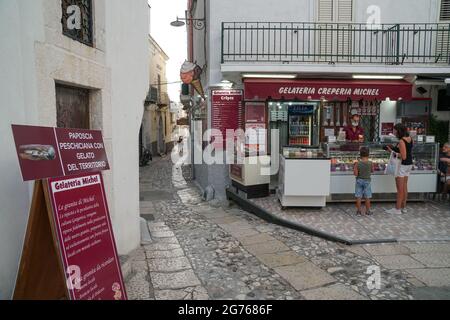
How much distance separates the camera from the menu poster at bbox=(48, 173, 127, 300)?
2.99m

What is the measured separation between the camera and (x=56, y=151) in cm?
318

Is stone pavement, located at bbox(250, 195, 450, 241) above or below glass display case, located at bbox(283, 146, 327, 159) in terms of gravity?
below

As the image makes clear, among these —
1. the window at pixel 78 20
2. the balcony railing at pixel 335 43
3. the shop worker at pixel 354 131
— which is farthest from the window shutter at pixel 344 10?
the window at pixel 78 20

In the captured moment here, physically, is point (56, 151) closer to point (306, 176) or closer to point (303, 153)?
point (306, 176)

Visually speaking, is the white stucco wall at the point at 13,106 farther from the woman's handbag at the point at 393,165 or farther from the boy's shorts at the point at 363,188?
the woman's handbag at the point at 393,165

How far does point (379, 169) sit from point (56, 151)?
717cm

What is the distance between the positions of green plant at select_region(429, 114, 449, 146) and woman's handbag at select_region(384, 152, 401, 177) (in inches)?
130

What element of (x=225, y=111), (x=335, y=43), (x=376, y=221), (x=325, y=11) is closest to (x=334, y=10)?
(x=325, y=11)

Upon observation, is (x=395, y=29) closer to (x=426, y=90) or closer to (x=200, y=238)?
(x=426, y=90)

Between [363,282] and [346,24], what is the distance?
7.68 metres

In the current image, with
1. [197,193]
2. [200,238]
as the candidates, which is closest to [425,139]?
[200,238]

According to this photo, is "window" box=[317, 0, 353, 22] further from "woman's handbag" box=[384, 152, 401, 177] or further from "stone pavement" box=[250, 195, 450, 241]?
"stone pavement" box=[250, 195, 450, 241]

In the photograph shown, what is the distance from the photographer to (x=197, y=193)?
37.0 feet

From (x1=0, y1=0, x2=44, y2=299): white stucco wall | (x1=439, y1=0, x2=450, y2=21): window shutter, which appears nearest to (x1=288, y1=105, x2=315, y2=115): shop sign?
(x1=439, y1=0, x2=450, y2=21): window shutter
